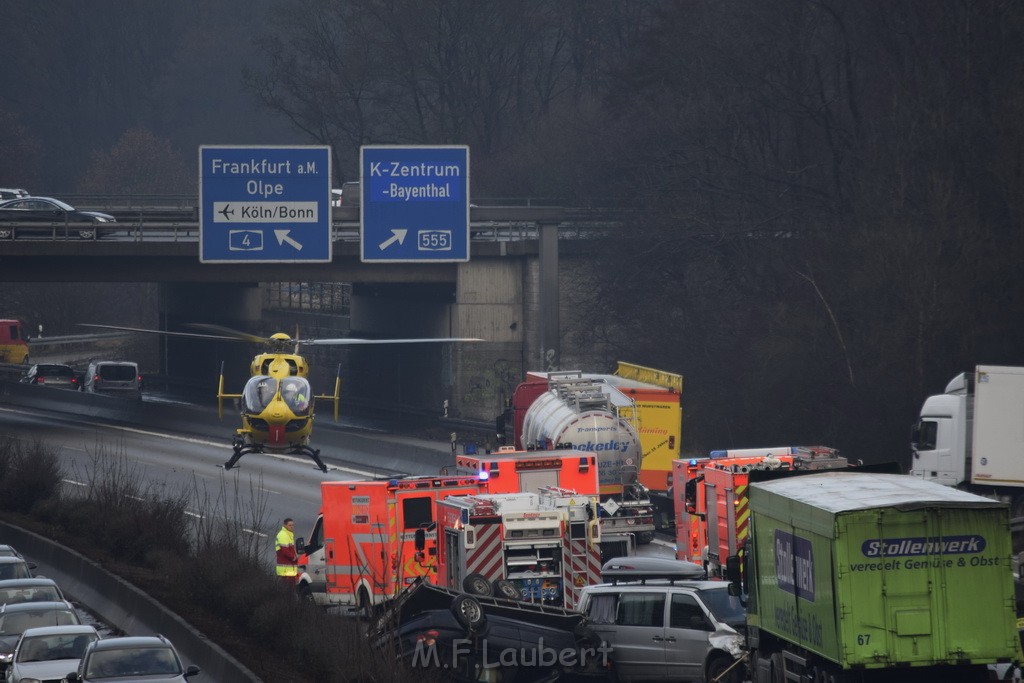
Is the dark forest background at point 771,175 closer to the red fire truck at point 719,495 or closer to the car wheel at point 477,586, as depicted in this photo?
the red fire truck at point 719,495

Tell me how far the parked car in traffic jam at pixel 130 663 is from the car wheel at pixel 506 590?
4435 millimetres

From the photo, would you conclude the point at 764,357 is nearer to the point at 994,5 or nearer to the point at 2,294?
the point at 994,5

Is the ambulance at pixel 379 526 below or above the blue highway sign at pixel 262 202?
below

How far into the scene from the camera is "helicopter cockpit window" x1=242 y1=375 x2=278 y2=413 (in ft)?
101

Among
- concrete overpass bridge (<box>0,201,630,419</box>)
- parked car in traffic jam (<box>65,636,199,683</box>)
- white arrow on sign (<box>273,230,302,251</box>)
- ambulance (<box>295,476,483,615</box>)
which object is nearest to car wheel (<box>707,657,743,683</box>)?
parked car in traffic jam (<box>65,636,199,683</box>)

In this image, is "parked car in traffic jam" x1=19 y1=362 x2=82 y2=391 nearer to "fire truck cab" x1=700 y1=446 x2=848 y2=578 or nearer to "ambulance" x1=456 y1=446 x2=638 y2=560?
"ambulance" x1=456 y1=446 x2=638 y2=560

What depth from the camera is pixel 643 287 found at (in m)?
51.9

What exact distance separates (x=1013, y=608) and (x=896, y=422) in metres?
22.5

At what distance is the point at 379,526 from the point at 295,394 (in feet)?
22.6

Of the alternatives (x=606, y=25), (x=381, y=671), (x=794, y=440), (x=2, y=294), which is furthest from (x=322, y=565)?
(x=2, y=294)

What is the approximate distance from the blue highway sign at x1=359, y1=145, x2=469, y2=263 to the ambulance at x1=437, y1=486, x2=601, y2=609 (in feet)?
55.8

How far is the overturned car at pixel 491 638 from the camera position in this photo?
16547 millimetres

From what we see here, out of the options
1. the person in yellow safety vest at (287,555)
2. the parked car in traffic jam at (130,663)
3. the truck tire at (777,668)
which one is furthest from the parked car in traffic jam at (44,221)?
the truck tire at (777,668)

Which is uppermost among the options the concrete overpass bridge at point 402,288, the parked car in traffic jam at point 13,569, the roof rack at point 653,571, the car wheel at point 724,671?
the concrete overpass bridge at point 402,288
